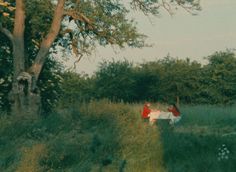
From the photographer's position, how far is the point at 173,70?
48.6 meters

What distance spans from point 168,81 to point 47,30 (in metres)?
20.8

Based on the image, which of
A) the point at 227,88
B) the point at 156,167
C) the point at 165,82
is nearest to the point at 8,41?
the point at 156,167

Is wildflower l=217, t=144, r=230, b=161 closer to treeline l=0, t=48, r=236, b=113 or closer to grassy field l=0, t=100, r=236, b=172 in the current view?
grassy field l=0, t=100, r=236, b=172

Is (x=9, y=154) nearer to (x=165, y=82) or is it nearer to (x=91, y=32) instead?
(x=91, y=32)

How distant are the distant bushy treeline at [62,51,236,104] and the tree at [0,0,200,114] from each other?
13874mm

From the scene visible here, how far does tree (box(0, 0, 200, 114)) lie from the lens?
79.8 ft

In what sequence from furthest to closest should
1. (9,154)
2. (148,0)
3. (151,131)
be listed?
(148,0) → (151,131) → (9,154)

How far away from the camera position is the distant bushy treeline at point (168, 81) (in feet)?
141

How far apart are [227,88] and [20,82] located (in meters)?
27.9

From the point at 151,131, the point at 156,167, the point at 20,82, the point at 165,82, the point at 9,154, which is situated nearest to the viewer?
the point at 156,167

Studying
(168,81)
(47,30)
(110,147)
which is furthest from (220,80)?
(110,147)

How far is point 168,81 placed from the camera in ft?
155

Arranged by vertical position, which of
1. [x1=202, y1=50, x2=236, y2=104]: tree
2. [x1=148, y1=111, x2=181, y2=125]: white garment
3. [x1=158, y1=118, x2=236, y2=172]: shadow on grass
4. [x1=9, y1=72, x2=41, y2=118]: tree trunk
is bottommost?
[x1=158, y1=118, x2=236, y2=172]: shadow on grass

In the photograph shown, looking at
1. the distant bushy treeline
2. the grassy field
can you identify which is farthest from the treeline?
the grassy field
